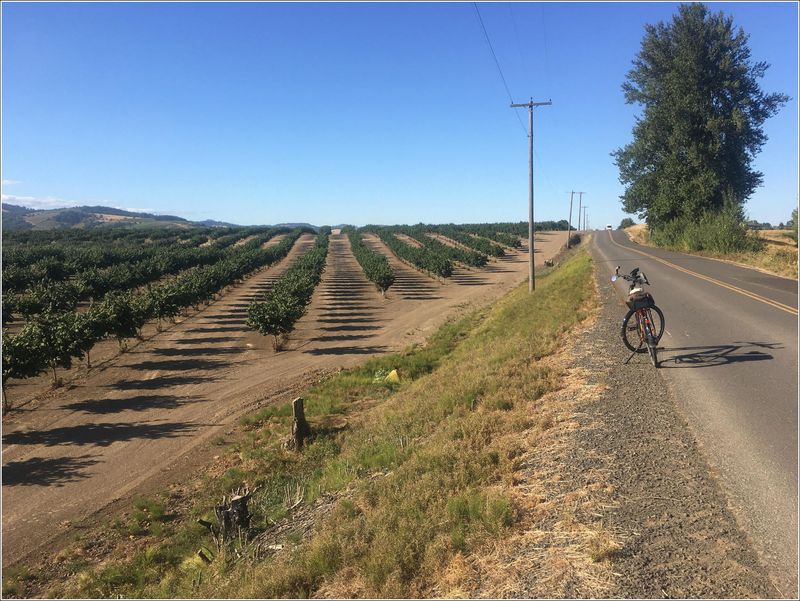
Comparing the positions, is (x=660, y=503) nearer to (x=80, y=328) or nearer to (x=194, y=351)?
(x=80, y=328)

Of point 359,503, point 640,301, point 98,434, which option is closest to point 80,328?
point 98,434

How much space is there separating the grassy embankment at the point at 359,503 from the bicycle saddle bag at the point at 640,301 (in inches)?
83.9

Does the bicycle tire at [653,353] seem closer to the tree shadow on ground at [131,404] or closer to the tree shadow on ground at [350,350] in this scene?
→ the tree shadow on ground at [131,404]

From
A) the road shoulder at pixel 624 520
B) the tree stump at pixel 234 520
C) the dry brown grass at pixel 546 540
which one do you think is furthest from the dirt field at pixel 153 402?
the road shoulder at pixel 624 520

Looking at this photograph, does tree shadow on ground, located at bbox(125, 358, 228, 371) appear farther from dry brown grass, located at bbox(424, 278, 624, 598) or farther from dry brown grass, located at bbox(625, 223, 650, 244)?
dry brown grass, located at bbox(625, 223, 650, 244)

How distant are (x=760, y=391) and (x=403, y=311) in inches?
1284

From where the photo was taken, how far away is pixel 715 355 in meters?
9.75

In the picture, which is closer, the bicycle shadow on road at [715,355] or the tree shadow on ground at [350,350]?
the bicycle shadow on road at [715,355]

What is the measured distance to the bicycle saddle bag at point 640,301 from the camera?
9437 millimetres

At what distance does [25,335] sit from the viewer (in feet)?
61.5

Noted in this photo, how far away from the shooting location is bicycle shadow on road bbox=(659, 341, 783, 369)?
9.36 meters

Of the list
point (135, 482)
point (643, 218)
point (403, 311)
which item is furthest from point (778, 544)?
point (643, 218)

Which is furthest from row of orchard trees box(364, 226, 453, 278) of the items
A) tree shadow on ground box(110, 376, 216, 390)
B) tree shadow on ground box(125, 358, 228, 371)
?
→ tree shadow on ground box(110, 376, 216, 390)

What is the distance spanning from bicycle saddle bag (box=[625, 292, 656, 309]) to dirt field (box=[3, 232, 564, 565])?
12212mm
